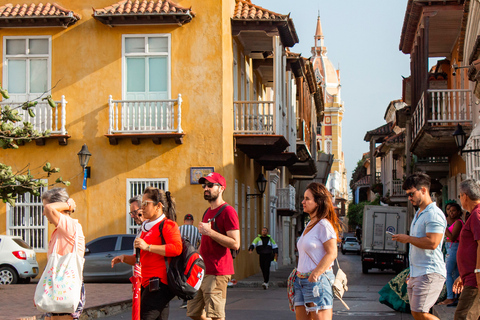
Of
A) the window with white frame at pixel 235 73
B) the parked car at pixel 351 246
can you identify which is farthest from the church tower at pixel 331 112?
the window with white frame at pixel 235 73

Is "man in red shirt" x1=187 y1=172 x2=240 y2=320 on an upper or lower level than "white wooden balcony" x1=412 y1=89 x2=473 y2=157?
lower

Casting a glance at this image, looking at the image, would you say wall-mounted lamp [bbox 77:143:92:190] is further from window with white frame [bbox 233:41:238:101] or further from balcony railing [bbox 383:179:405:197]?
balcony railing [bbox 383:179:405:197]

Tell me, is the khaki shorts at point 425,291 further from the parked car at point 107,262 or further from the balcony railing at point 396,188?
the balcony railing at point 396,188

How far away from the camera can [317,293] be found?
6797mm

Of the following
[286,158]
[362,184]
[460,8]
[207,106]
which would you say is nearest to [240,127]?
Result: [207,106]

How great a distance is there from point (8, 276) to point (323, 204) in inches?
612

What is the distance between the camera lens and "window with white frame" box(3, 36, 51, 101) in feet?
74.1

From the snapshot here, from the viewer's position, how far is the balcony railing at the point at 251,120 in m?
22.8

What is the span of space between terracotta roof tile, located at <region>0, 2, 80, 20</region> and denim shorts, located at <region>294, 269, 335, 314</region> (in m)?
16.7

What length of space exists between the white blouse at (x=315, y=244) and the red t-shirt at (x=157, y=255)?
1122 mm

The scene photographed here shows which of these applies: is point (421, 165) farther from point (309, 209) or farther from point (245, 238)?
point (309, 209)

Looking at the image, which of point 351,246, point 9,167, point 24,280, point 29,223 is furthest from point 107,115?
point 351,246

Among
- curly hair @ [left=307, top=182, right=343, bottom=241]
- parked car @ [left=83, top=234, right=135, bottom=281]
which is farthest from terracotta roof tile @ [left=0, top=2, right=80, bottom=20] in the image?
curly hair @ [left=307, top=182, right=343, bottom=241]

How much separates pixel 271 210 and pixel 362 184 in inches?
2473
